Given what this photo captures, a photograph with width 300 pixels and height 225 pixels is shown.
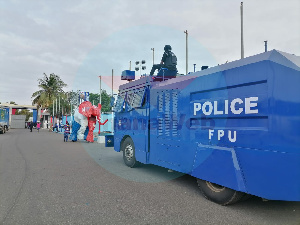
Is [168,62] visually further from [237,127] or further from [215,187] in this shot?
[215,187]

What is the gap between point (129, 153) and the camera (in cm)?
780

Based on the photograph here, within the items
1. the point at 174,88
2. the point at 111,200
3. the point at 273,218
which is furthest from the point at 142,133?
the point at 273,218

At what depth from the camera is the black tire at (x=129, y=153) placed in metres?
7.57

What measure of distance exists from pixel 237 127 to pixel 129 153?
14.6 ft

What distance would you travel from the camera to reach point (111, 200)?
15.1ft

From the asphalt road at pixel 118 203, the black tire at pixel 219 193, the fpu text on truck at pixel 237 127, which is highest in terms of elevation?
the fpu text on truck at pixel 237 127

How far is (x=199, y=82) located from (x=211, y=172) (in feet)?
5.47

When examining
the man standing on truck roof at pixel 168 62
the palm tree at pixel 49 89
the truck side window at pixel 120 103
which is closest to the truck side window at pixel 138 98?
the man standing on truck roof at pixel 168 62

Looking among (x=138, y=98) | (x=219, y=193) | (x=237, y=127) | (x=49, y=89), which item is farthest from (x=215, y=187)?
(x=49, y=89)

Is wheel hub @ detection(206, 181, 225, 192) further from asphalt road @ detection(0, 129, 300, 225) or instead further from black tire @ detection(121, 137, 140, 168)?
black tire @ detection(121, 137, 140, 168)

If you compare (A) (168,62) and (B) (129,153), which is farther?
(B) (129,153)

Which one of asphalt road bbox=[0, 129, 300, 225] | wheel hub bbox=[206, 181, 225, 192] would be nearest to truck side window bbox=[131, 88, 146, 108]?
asphalt road bbox=[0, 129, 300, 225]

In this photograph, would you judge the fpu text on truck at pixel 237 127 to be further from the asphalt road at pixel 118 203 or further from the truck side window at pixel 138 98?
the truck side window at pixel 138 98

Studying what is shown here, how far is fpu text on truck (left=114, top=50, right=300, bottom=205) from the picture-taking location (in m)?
3.46
